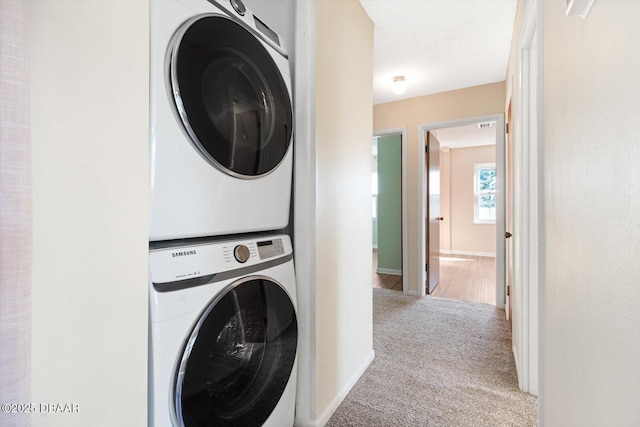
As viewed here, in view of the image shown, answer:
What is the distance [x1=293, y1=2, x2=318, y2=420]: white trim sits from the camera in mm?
1390

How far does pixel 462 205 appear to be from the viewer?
6852mm

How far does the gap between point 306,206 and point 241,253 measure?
442 millimetres

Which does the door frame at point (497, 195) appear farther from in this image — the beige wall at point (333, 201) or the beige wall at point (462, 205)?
the beige wall at point (462, 205)

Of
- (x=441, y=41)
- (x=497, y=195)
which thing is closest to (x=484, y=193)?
(x=497, y=195)

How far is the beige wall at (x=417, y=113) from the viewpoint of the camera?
3404 mm

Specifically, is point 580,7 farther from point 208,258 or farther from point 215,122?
point 208,258

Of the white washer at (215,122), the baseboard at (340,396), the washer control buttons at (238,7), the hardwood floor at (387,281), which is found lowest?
the baseboard at (340,396)

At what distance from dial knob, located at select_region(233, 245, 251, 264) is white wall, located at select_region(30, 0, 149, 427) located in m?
0.35

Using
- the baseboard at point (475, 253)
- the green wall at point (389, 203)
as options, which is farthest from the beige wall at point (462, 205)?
the green wall at point (389, 203)

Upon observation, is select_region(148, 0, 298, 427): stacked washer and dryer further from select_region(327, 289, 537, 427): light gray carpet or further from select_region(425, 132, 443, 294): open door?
select_region(425, 132, 443, 294): open door

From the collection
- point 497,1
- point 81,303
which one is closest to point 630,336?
point 81,303

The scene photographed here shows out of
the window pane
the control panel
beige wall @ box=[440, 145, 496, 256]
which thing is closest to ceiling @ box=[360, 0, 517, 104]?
the control panel

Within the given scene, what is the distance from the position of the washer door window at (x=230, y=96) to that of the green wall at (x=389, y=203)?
12.3 ft

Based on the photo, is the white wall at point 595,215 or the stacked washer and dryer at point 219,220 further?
the stacked washer and dryer at point 219,220
